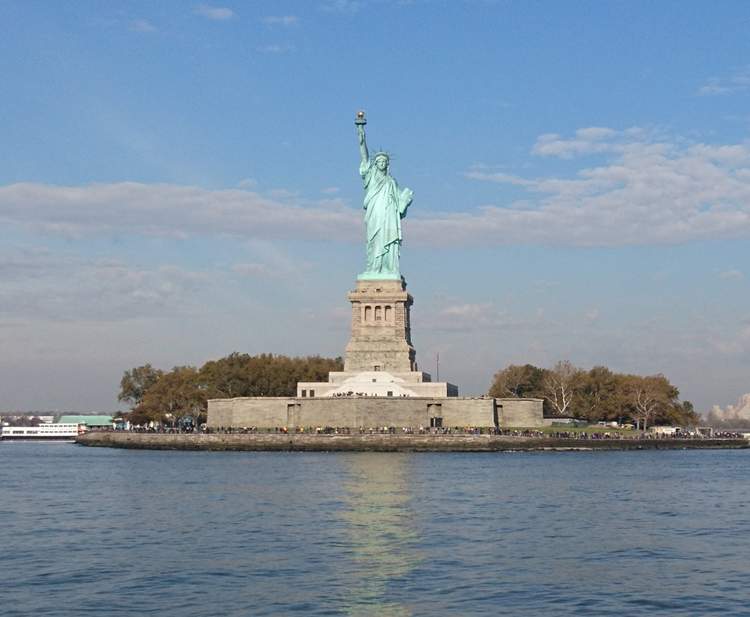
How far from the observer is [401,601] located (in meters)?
19.8

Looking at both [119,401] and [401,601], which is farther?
[119,401]

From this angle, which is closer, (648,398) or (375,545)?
(375,545)

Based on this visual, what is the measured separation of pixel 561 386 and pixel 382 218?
24.0 m

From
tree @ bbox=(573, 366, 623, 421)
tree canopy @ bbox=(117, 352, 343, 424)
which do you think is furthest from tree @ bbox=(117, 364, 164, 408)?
tree @ bbox=(573, 366, 623, 421)

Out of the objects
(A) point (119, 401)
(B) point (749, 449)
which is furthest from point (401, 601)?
(A) point (119, 401)

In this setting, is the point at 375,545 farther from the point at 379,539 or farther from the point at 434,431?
the point at 434,431

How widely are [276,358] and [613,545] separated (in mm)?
69593

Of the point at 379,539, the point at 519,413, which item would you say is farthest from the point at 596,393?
the point at 379,539

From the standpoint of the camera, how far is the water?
2005 cm

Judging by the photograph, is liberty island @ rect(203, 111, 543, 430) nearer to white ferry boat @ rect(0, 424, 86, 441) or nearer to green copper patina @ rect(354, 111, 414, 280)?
green copper patina @ rect(354, 111, 414, 280)

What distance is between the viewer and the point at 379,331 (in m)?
79.2

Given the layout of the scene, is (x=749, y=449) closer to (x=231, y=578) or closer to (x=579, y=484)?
(x=579, y=484)

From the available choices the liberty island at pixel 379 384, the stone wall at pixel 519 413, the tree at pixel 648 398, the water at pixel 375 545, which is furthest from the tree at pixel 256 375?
the water at pixel 375 545

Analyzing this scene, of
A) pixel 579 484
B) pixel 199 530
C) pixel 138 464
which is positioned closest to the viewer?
pixel 199 530
